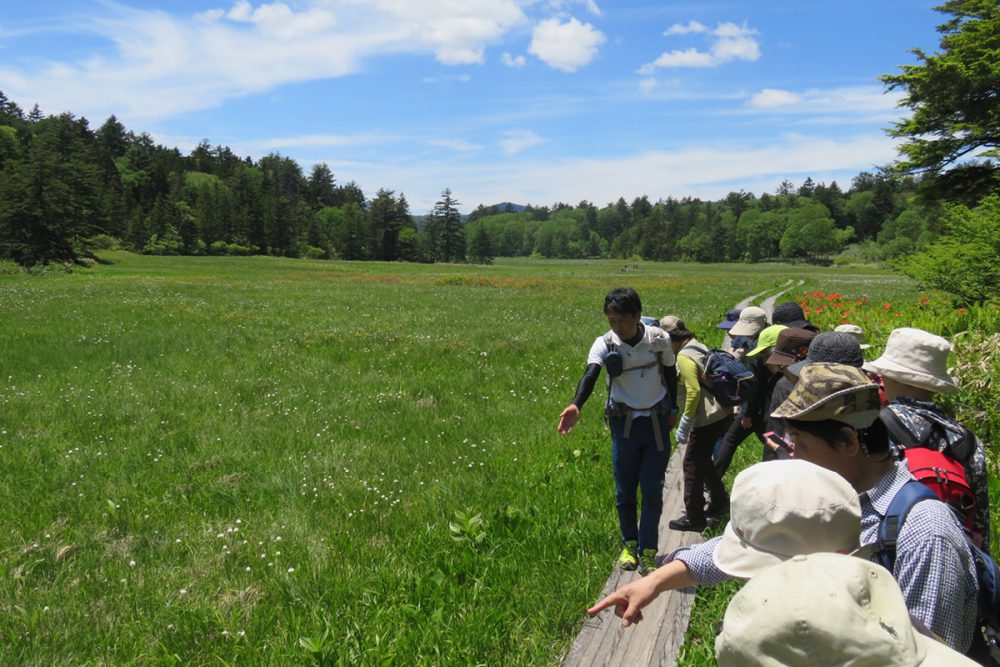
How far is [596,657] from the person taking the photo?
3516mm

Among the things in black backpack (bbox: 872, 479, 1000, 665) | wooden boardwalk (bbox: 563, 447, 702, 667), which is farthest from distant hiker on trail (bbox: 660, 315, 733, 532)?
black backpack (bbox: 872, 479, 1000, 665)

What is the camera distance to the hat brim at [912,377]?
116 inches

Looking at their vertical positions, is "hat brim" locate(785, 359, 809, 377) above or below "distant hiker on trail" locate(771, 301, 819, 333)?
below

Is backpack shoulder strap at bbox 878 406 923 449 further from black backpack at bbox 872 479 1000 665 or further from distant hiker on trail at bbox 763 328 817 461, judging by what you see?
distant hiker on trail at bbox 763 328 817 461

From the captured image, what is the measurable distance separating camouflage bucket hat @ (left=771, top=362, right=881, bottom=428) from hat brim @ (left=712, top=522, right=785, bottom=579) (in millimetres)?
630

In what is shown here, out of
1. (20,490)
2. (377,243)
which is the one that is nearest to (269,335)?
(20,490)

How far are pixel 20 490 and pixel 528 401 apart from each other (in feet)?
20.9

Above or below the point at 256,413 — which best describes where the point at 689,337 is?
above

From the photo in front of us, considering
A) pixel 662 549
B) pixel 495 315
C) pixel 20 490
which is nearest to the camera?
pixel 662 549

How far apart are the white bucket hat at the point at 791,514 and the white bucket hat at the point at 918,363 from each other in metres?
1.59

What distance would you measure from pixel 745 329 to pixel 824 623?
5254mm

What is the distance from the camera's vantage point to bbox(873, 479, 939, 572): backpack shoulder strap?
2.01 metres

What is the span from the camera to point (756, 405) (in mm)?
5523

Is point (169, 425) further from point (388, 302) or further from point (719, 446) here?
point (388, 302)
